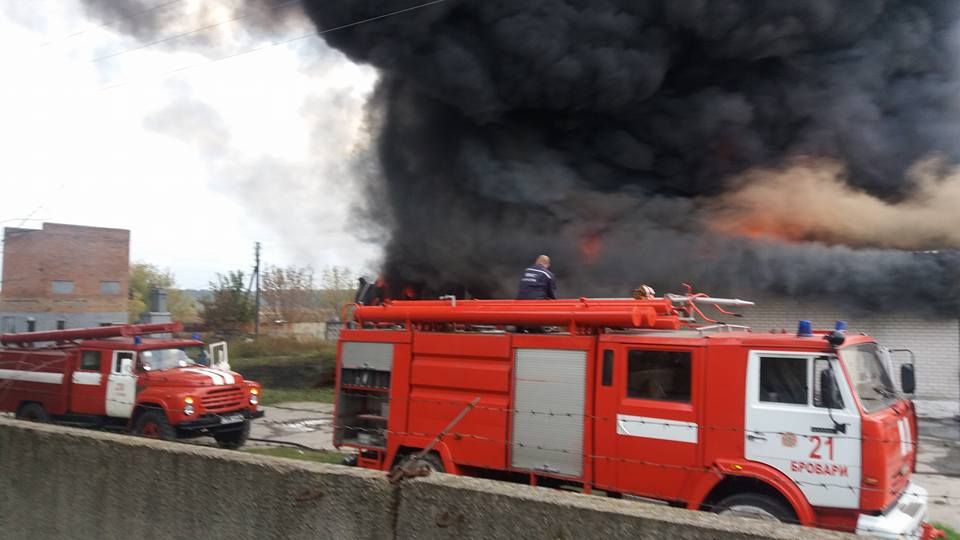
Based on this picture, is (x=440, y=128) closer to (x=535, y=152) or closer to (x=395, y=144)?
(x=395, y=144)

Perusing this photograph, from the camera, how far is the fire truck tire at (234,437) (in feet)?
33.2

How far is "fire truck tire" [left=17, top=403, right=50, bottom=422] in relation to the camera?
11.0 metres

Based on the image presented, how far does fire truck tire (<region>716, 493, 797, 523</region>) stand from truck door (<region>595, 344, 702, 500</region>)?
32cm

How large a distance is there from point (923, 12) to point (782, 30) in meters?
3.36

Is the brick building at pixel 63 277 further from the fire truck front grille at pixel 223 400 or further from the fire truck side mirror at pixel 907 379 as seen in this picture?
the fire truck side mirror at pixel 907 379

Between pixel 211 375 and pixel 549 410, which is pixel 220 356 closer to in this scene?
pixel 211 375

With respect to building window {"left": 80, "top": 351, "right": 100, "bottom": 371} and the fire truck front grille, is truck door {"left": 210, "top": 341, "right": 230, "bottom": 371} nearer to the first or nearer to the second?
the fire truck front grille

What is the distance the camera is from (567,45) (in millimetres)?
13617

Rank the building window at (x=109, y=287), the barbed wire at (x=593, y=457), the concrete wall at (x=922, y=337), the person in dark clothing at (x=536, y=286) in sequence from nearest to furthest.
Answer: the barbed wire at (x=593, y=457) < the person in dark clothing at (x=536, y=286) < the concrete wall at (x=922, y=337) < the building window at (x=109, y=287)

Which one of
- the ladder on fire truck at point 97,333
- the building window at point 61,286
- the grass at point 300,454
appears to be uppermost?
the building window at point 61,286

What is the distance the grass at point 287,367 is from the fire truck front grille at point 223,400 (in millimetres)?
5586

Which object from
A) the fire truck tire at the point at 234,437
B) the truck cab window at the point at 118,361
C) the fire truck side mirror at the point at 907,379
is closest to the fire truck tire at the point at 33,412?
the truck cab window at the point at 118,361

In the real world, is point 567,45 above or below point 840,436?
above

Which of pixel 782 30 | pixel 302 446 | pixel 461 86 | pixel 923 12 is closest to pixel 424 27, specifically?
pixel 461 86
